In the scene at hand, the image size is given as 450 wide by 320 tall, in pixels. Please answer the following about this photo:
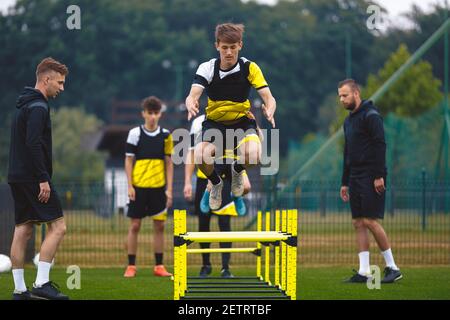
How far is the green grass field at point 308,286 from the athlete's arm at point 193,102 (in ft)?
7.34

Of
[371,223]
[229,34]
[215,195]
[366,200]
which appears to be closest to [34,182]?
[215,195]

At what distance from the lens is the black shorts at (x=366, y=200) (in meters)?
12.6

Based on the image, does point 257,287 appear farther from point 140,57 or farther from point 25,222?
point 140,57

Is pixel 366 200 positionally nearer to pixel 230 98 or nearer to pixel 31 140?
pixel 230 98

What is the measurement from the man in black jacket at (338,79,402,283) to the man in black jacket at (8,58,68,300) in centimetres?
415

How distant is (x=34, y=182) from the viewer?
1039 cm

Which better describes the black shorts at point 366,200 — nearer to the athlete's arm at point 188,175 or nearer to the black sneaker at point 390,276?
the black sneaker at point 390,276

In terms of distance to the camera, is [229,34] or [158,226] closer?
[229,34]

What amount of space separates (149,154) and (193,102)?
13.1 feet

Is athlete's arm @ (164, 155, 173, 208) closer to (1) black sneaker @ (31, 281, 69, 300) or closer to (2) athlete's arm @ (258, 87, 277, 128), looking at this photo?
(1) black sneaker @ (31, 281, 69, 300)

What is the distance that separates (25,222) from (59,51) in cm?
4638

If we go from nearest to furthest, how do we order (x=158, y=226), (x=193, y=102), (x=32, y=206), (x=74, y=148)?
(x=193, y=102) < (x=32, y=206) < (x=158, y=226) < (x=74, y=148)

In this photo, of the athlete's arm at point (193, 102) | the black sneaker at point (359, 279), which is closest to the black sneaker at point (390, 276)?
the black sneaker at point (359, 279)

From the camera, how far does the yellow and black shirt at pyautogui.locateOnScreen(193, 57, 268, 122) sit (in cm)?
1041
